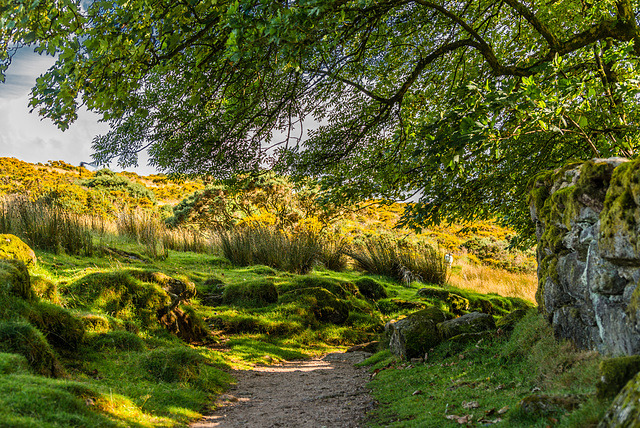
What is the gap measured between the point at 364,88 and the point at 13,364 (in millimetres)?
6820

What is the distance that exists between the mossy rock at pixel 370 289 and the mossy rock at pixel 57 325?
7.73 m

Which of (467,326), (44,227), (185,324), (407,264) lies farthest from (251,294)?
(407,264)

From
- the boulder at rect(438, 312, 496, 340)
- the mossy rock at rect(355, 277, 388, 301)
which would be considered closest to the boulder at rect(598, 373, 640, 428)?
the boulder at rect(438, 312, 496, 340)

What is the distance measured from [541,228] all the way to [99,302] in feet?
21.1

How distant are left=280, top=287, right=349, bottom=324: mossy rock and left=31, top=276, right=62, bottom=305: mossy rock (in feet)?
15.8

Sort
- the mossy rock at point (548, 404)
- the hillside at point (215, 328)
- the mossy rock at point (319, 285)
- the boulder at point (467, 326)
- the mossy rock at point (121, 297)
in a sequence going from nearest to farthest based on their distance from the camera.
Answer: the mossy rock at point (548, 404), the hillside at point (215, 328), the boulder at point (467, 326), the mossy rock at point (121, 297), the mossy rock at point (319, 285)

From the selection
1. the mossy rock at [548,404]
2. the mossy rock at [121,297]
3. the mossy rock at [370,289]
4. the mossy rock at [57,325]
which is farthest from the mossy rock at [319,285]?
the mossy rock at [548,404]

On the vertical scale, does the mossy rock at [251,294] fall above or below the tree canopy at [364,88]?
below

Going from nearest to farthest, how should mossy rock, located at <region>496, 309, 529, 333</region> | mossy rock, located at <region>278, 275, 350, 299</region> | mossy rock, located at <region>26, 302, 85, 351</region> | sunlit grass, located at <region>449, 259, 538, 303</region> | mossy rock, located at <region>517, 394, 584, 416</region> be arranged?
mossy rock, located at <region>517, 394, 584, 416</region> → mossy rock, located at <region>26, 302, 85, 351</region> → mossy rock, located at <region>496, 309, 529, 333</region> → mossy rock, located at <region>278, 275, 350, 299</region> → sunlit grass, located at <region>449, 259, 538, 303</region>

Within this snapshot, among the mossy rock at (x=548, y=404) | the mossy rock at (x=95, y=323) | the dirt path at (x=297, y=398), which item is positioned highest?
the mossy rock at (x=95, y=323)

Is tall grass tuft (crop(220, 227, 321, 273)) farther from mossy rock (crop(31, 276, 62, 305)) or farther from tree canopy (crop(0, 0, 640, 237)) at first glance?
mossy rock (crop(31, 276, 62, 305))

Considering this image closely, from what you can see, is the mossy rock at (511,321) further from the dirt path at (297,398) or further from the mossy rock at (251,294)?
the mossy rock at (251,294)

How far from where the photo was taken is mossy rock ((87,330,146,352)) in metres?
5.41

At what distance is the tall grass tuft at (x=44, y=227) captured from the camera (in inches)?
382
